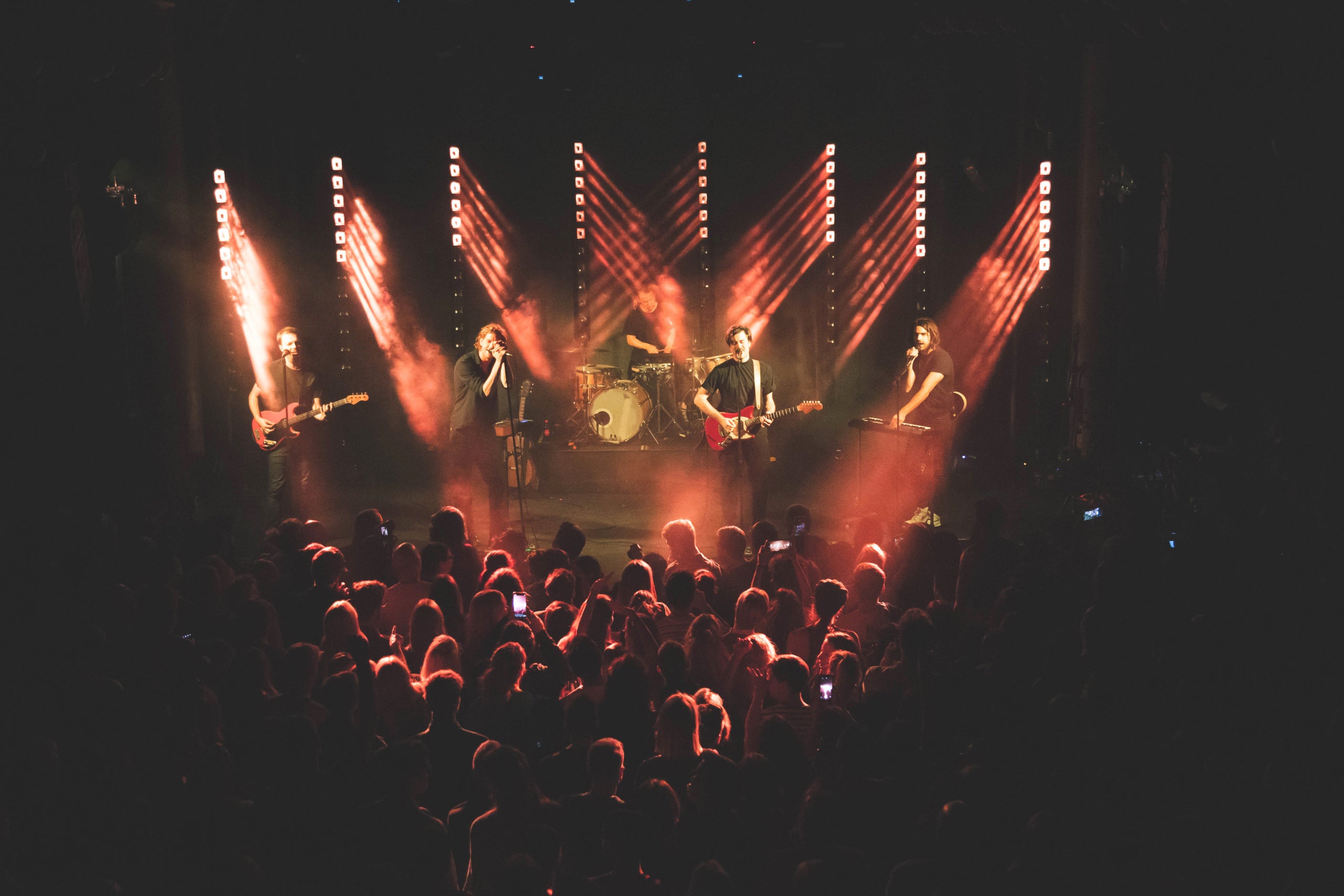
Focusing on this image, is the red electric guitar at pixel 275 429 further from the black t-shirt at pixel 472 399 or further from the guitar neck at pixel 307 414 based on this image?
the black t-shirt at pixel 472 399

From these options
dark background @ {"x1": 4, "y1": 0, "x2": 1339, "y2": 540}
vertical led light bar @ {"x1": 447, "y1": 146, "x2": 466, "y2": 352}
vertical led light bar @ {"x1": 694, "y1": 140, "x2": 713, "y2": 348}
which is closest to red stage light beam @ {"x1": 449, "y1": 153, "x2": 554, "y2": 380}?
vertical led light bar @ {"x1": 447, "y1": 146, "x2": 466, "y2": 352}

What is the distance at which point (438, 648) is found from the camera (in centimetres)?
442

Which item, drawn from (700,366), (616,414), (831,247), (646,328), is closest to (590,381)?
(616,414)

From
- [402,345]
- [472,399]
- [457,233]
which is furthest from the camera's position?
[402,345]

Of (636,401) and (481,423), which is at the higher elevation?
(636,401)

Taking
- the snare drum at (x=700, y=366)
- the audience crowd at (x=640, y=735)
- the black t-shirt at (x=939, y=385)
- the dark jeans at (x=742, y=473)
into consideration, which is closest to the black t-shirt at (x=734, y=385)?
the dark jeans at (x=742, y=473)

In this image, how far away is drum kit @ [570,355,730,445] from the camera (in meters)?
12.5

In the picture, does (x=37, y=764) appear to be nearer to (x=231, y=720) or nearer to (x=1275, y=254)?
(x=231, y=720)

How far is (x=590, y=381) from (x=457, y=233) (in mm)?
2348

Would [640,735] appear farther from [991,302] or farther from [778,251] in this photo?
[778,251]

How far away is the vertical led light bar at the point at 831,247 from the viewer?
13.0 meters

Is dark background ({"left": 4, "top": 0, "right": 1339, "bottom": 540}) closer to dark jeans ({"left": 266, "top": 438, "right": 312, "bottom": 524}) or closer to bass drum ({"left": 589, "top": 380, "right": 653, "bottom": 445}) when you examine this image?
dark jeans ({"left": 266, "top": 438, "right": 312, "bottom": 524})

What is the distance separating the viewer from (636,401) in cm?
1264

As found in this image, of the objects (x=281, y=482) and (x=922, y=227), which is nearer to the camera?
(x=281, y=482)
